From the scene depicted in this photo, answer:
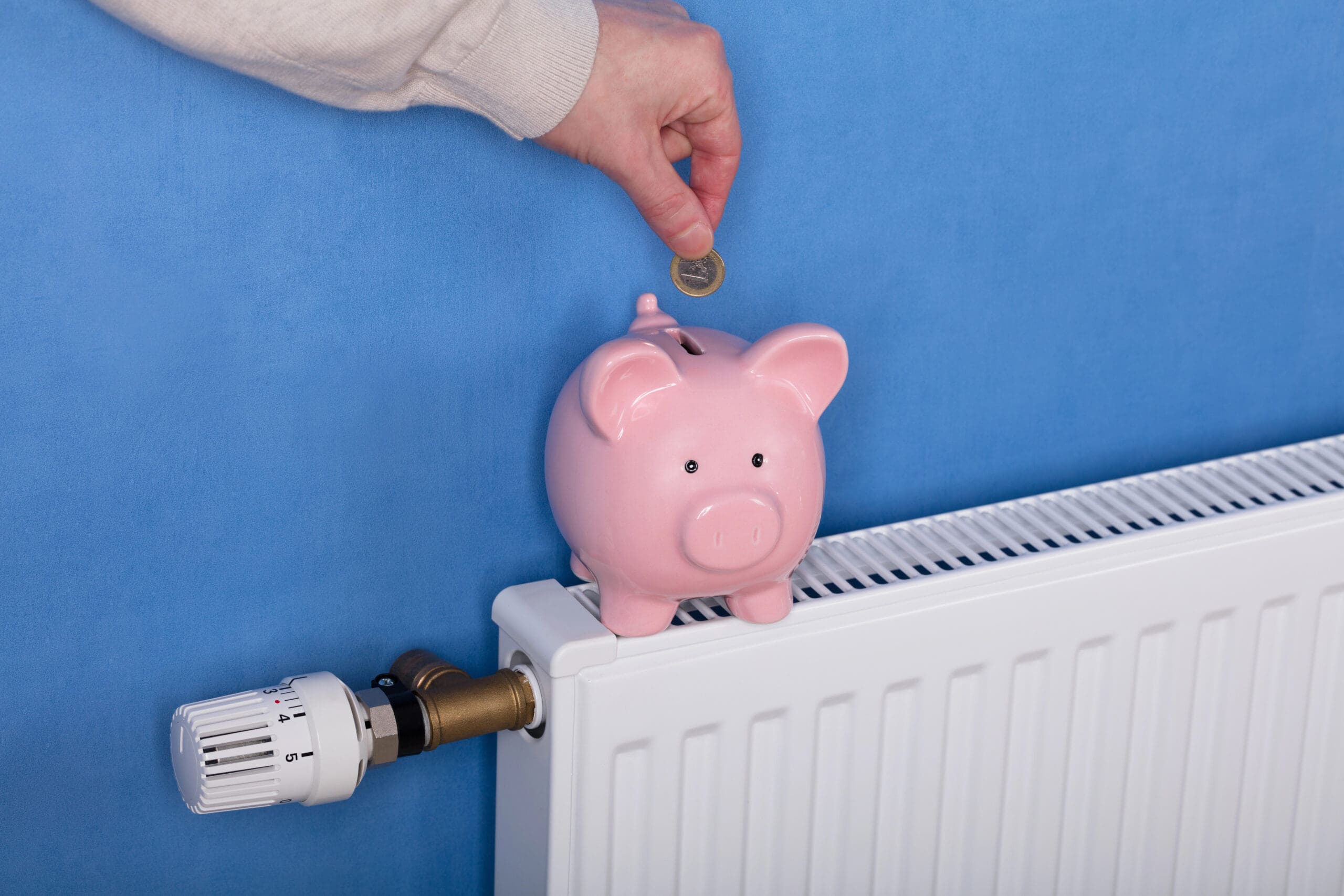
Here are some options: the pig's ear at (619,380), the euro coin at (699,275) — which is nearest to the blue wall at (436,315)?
the euro coin at (699,275)

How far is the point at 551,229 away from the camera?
26.2 inches

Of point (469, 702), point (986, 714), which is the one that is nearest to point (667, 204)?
point (469, 702)

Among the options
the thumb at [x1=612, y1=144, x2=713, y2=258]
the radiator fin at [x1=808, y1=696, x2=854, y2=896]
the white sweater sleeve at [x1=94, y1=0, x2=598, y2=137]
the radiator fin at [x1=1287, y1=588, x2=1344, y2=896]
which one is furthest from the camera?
the radiator fin at [x1=1287, y1=588, x2=1344, y2=896]

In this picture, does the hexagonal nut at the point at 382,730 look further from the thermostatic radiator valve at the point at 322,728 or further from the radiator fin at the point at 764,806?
the radiator fin at the point at 764,806

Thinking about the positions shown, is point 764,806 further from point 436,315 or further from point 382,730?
point 436,315

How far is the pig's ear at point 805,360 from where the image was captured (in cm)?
58

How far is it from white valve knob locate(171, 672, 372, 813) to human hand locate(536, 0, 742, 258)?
12.1 inches

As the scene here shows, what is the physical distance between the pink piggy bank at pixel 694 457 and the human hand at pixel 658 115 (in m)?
0.07

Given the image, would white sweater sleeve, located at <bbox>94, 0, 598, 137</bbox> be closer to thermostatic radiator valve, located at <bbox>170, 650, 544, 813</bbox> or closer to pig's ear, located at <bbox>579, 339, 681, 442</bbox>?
pig's ear, located at <bbox>579, 339, 681, 442</bbox>

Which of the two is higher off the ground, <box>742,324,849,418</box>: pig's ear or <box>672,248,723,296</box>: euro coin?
<box>672,248,723,296</box>: euro coin

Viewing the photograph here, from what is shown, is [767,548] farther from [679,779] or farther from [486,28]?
[486,28]

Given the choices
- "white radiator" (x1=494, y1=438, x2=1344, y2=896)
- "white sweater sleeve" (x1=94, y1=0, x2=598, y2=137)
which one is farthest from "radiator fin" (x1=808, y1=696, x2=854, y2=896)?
"white sweater sleeve" (x1=94, y1=0, x2=598, y2=137)

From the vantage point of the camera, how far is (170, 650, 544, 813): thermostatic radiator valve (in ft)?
1.88

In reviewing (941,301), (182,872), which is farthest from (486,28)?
(182,872)
